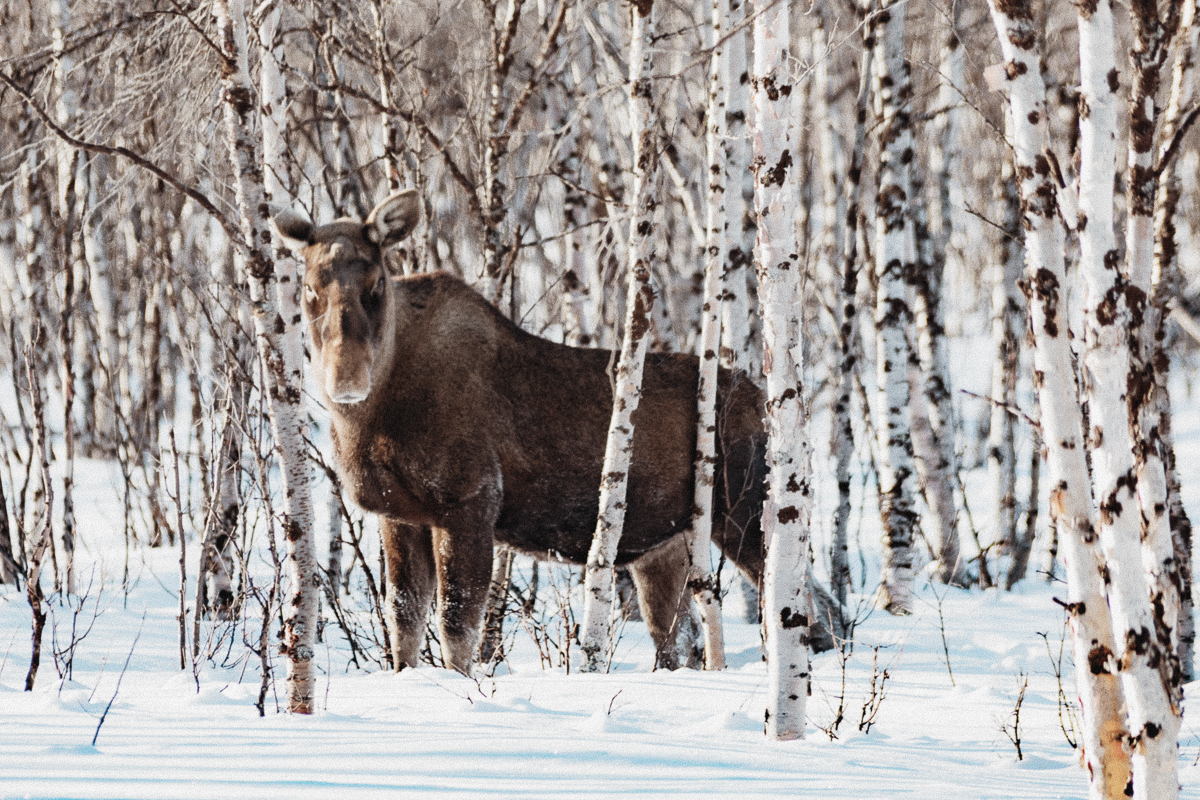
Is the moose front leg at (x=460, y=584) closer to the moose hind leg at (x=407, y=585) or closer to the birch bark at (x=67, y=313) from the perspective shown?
the moose hind leg at (x=407, y=585)

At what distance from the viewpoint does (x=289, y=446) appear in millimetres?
4762

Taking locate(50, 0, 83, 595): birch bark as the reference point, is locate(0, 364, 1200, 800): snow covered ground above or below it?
below

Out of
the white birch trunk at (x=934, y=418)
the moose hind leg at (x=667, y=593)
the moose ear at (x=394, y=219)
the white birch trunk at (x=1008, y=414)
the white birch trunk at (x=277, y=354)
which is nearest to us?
the white birch trunk at (x=277, y=354)

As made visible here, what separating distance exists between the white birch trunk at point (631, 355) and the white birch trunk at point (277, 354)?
1.76 metres

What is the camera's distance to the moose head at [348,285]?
5.66 meters

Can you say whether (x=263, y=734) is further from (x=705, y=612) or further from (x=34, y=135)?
(x=34, y=135)

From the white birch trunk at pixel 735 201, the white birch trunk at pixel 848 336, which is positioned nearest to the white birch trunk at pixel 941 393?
the white birch trunk at pixel 848 336

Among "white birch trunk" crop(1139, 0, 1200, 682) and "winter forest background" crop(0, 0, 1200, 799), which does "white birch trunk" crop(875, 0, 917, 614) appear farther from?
"white birch trunk" crop(1139, 0, 1200, 682)

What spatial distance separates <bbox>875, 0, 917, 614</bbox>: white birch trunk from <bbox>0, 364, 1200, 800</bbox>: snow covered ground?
1.88m

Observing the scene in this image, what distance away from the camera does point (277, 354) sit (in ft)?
15.7

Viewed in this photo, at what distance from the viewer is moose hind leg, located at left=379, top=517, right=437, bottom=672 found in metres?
6.44

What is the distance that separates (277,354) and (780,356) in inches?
79.9

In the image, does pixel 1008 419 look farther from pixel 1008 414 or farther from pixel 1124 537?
pixel 1124 537

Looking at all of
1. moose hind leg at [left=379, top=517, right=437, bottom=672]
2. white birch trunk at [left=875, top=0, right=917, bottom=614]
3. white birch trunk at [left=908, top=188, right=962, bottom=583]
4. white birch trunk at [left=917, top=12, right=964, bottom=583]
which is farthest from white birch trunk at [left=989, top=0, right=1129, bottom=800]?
white birch trunk at [left=917, top=12, right=964, bottom=583]
